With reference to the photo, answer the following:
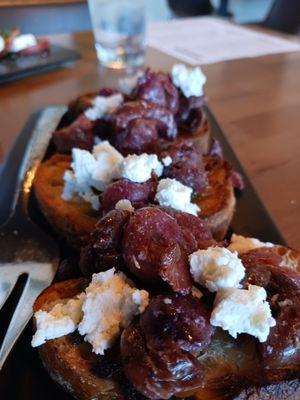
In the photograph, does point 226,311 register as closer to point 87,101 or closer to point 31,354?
point 31,354

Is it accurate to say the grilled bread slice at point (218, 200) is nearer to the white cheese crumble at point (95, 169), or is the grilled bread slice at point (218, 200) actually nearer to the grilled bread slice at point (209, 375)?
the white cheese crumble at point (95, 169)

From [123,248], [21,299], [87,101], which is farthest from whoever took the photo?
[87,101]

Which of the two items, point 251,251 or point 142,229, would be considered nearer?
point 142,229

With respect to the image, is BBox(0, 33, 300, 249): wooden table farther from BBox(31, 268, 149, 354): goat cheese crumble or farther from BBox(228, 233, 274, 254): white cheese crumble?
BBox(31, 268, 149, 354): goat cheese crumble

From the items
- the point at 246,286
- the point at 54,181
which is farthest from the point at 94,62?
the point at 246,286

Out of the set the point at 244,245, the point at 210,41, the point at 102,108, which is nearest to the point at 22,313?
the point at 244,245

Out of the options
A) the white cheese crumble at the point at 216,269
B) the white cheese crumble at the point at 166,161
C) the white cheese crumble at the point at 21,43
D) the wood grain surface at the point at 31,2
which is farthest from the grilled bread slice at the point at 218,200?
the wood grain surface at the point at 31,2

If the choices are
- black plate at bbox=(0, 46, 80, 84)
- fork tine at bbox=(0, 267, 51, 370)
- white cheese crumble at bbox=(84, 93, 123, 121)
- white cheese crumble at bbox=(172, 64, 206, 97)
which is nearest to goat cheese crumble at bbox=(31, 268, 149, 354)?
fork tine at bbox=(0, 267, 51, 370)
